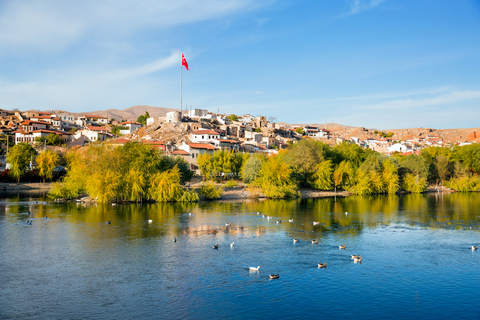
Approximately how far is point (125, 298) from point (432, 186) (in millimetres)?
80912

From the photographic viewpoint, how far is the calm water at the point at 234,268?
1941 cm

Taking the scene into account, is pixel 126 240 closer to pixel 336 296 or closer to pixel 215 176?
pixel 336 296

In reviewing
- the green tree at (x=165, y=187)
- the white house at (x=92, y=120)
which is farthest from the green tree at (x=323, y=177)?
the white house at (x=92, y=120)

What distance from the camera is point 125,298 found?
20.4 meters

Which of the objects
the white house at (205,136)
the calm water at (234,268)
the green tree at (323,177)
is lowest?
the calm water at (234,268)

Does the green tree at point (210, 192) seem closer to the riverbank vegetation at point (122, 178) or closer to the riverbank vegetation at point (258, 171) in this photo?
the riverbank vegetation at point (258, 171)

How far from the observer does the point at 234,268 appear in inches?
995

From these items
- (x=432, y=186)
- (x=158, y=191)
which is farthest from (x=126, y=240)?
(x=432, y=186)

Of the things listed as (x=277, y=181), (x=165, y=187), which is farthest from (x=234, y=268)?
(x=277, y=181)

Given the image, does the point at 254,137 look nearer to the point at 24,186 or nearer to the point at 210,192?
the point at 210,192

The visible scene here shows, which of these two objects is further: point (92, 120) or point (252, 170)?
point (92, 120)

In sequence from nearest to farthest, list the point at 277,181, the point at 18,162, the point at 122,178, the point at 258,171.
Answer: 1. the point at 122,178
2. the point at 277,181
3. the point at 258,171
4. the point at 18,162

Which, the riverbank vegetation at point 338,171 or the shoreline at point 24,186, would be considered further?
the shoreline at point 24,186

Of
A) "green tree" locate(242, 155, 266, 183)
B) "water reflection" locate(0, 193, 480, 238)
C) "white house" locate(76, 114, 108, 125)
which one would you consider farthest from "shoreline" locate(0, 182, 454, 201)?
"white house" locate(76, 114, 108, 125)
